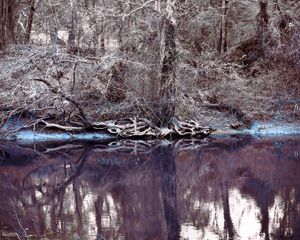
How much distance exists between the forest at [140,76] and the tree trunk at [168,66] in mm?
35

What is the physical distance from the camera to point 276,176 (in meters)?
13.4

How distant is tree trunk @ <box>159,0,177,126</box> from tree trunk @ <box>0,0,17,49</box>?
7.33m

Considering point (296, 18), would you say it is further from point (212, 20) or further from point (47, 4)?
point (47, 4)

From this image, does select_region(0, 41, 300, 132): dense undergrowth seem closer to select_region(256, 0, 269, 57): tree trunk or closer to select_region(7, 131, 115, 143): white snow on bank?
select_region(7, 131, 115, 143): white snow on bank

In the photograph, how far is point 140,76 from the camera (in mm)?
18812

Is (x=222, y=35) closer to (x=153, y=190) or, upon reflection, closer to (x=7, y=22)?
(x=7, y=22)

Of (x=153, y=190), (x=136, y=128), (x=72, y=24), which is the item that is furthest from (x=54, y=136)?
(x=153, y=190)

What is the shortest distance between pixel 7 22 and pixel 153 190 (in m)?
13.2

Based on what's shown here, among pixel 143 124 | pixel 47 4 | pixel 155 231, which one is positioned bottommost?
pixel 155 231

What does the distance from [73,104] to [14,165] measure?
3769mm

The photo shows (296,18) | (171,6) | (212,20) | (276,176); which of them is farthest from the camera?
(212,20)

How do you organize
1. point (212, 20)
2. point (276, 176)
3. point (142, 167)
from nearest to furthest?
point (276, 176) < point (142, 167) < point (212, 20)

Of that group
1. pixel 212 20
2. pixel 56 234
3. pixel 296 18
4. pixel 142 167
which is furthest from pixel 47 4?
pixel 56 234

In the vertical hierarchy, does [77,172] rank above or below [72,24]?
below
